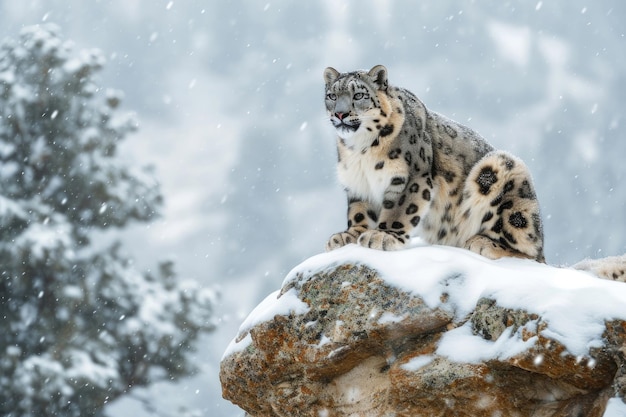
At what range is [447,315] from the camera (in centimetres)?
536

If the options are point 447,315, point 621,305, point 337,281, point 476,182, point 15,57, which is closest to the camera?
point 621,305

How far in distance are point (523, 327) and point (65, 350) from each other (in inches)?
491

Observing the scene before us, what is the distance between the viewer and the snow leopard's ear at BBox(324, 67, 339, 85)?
669 centimetres

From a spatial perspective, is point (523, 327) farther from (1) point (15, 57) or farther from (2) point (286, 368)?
(1) point (15, 57)

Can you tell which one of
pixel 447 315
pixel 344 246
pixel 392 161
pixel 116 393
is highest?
pixel 116 393

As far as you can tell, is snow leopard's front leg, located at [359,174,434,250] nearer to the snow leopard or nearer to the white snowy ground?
the snow leopard

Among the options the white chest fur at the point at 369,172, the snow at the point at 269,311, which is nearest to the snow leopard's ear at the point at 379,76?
the white chest fur at the point at 369,172

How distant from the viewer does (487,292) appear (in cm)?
529

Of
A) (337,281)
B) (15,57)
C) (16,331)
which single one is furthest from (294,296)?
(15,57)

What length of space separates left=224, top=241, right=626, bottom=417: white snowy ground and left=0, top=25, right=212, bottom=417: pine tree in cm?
1035

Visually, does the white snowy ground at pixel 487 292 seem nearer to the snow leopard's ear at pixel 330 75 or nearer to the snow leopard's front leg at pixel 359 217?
the snow leopard's front leg at pixel 359 217

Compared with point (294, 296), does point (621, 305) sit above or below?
below

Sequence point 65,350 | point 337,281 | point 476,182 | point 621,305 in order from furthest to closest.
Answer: point 65,350, point 476,182, point 337,281, point 621,305

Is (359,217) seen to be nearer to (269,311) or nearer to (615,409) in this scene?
(269,311)
